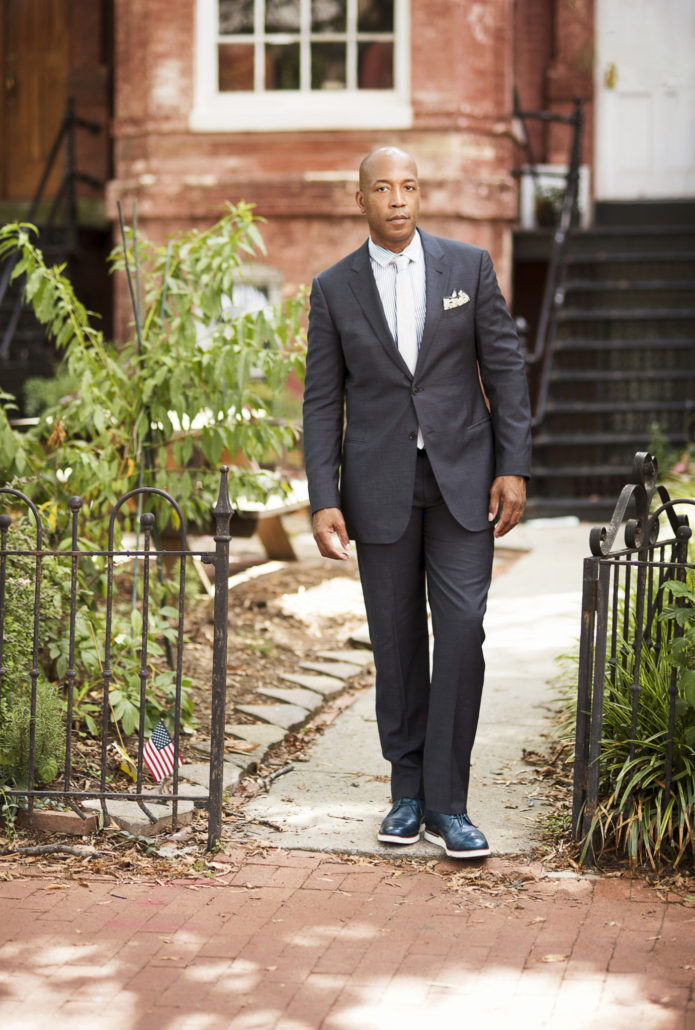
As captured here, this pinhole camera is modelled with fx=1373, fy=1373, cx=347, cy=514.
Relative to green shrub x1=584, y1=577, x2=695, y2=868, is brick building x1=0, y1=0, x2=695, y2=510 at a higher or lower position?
higher

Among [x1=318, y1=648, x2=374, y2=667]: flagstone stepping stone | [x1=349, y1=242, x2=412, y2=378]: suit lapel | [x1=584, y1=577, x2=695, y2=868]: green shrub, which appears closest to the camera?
[x1=584, y1=577, x2=695, y2=868]: green shrub

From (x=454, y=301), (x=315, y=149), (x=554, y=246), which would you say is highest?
(x=315, y=149)

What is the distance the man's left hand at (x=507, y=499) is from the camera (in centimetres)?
404

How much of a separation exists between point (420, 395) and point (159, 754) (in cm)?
148

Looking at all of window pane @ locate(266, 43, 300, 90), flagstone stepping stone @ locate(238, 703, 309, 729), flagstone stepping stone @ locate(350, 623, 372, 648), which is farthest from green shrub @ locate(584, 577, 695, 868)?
window pane @ locate(266, 43, 300, 90)

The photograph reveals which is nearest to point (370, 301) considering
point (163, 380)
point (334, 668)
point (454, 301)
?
point (454, 301)

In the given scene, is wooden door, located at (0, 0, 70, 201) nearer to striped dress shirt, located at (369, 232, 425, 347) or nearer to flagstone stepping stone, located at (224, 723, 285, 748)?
flagstone stepping stone, located at (224, 723, 285, 748)

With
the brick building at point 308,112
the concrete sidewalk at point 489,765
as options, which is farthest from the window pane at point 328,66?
the concrete sidewalk at point 489,765

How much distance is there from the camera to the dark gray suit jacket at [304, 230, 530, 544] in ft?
13.2

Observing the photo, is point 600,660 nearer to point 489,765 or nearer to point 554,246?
point 489,765

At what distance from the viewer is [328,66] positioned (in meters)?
12.0

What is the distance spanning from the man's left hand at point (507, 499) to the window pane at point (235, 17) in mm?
9134

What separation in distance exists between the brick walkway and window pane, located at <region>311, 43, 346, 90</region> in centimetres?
922

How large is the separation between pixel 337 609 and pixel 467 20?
6.08 metres
